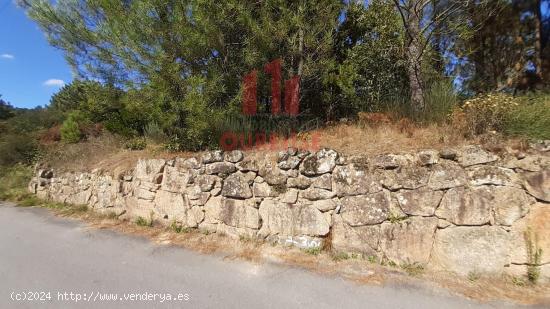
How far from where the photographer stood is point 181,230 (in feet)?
18.5

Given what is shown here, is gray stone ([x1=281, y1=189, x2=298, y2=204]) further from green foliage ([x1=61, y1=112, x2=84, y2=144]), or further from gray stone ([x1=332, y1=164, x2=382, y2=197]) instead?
green foliage ([x1=61, y1=112, x2=84, y2=144])

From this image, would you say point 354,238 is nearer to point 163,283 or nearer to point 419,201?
point 419,201

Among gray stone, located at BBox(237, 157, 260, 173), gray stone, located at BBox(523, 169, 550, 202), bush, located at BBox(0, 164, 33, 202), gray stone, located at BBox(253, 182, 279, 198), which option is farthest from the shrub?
bush, located at BBox(0, 164, 33, 202)

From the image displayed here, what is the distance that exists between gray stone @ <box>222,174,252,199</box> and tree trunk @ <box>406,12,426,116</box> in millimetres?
3351

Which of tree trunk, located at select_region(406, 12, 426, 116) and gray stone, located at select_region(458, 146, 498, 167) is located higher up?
tree trunk, located at select_region(406, 12, 426, 116)

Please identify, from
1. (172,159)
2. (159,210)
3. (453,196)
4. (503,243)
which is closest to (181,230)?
(159,210)

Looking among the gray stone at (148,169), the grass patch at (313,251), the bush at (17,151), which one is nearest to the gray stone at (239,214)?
the grass patch at (313,251)

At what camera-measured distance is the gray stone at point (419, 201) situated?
3908 millimetres

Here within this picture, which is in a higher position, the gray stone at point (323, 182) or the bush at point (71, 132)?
the bush at point (71, 132)

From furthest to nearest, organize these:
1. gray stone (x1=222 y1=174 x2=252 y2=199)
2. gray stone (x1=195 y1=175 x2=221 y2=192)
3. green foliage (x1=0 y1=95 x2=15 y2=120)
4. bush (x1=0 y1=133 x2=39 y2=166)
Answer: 1. green foliage (x1=0 y1=95 x2=15 y2=120)
2. bush (x1=0 y1=133 x2=39 y2=166)
3. gray stone (x1=195 y1=175 x2=221 y2=192)
4. gray stone (x1=222 y1=174 x2=252 y2=199)

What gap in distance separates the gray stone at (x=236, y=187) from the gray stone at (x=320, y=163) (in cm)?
102

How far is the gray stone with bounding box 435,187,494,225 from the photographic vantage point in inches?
145

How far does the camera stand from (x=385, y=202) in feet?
13.6

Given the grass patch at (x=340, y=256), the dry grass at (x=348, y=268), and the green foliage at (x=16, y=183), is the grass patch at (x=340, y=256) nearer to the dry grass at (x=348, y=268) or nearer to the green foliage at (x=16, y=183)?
the dry grass at (x=348, y=268)
